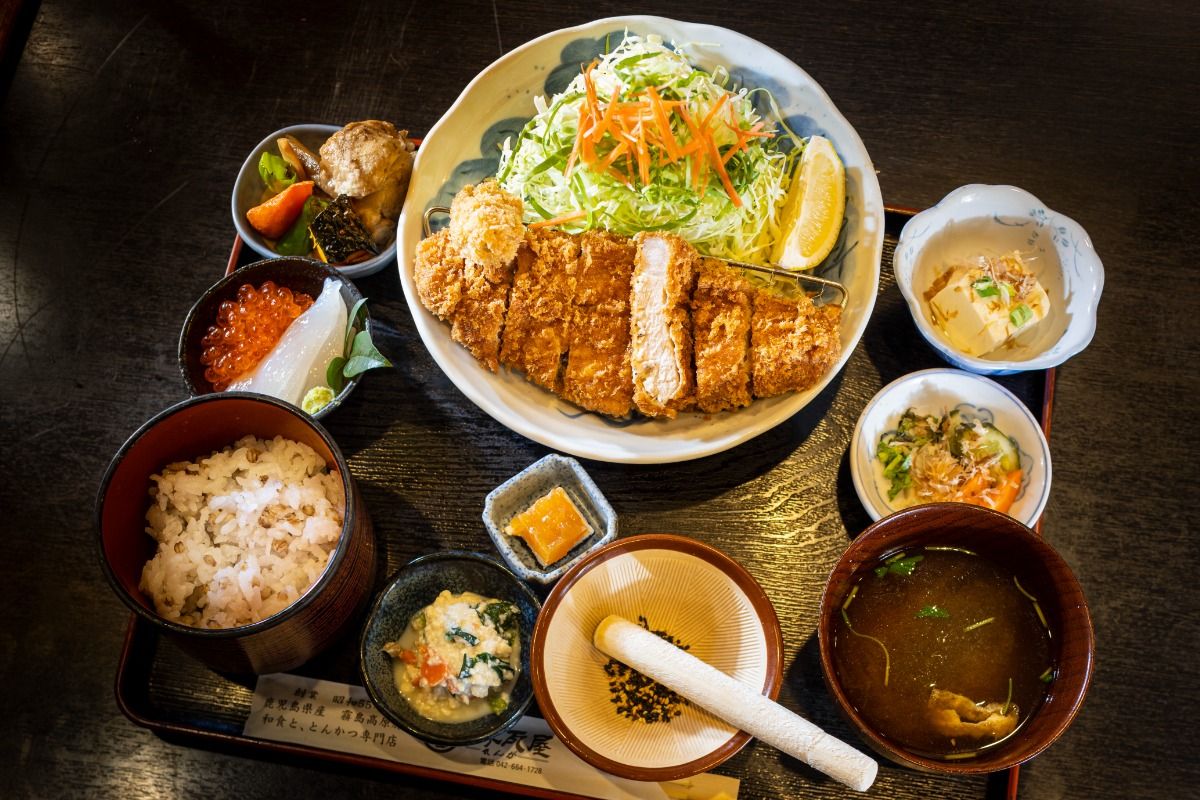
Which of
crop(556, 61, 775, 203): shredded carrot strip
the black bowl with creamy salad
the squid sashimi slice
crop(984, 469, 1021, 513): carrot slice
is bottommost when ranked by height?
the black bowl with creamy salad

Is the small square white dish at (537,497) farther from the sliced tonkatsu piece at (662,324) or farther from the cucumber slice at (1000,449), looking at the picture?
the cucumber slice at (1000,449)

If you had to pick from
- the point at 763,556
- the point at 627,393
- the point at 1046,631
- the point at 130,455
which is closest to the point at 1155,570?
the point at 1046,631

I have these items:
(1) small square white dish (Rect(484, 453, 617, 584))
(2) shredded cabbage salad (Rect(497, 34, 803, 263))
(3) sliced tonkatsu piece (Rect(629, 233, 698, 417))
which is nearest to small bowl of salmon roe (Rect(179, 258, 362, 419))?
(1) small square white dish (Rect(484, 453, 617, 584))

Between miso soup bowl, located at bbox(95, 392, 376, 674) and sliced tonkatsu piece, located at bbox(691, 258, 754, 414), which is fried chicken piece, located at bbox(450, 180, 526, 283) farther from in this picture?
miso soup bowl, located at bbox(95, 392, 376, 674)

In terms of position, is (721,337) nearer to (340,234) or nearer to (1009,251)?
(1009,251)

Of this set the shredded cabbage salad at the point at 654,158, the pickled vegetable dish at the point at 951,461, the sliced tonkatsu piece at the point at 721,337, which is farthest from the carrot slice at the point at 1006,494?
the shredded cabbage salad at the point at 654,158

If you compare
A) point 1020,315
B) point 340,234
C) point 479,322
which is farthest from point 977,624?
point 340,234
